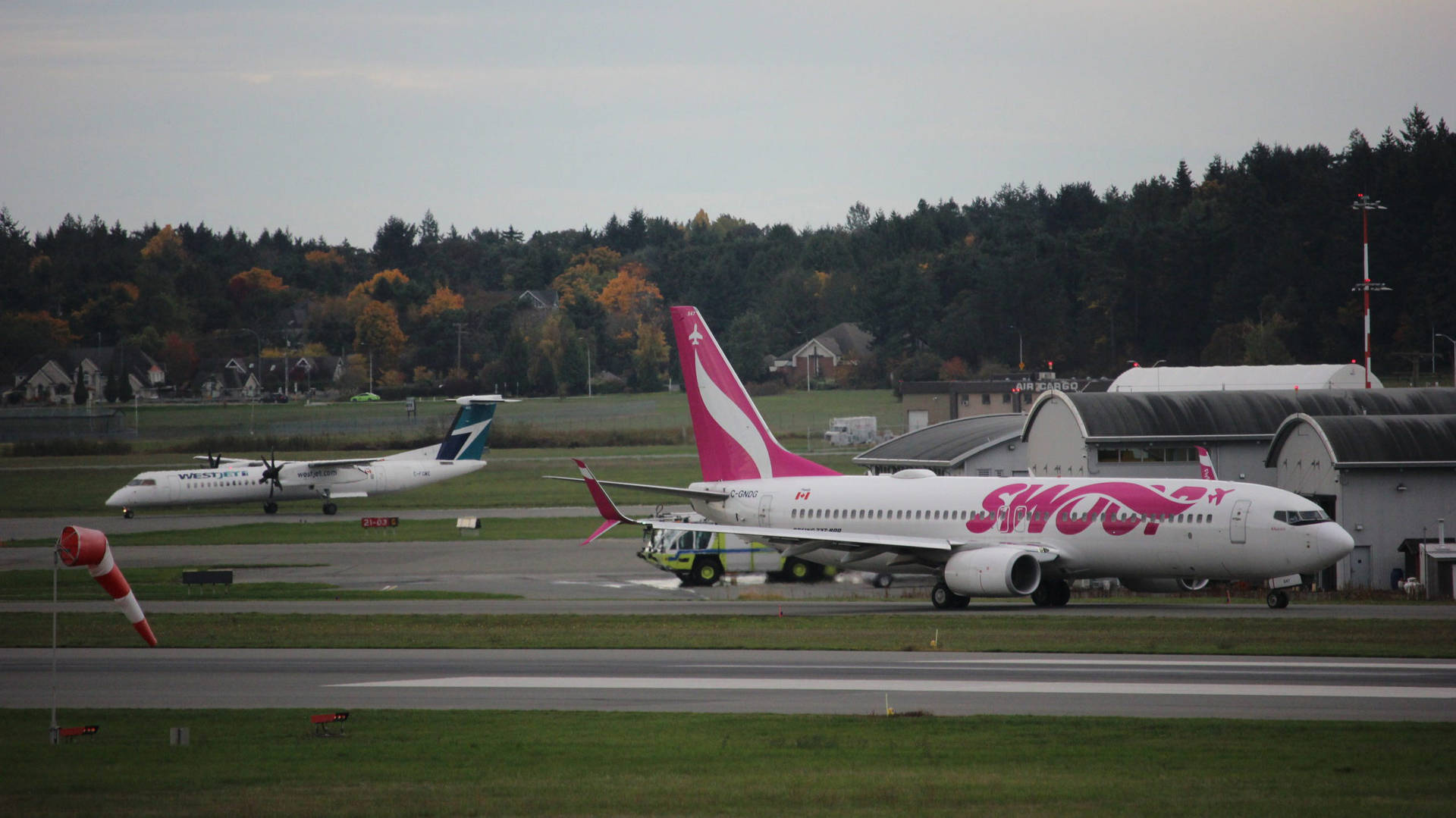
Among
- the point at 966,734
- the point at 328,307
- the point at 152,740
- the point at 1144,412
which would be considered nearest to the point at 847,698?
the point at 966,734

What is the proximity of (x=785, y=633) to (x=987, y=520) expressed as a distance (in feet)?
26.1

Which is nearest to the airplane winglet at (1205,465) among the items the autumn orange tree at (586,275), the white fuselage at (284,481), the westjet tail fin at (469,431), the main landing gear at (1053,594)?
the main landing gear at (1053,594)

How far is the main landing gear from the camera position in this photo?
116 ft

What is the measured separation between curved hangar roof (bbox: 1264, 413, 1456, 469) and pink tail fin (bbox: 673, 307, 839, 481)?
1445cm

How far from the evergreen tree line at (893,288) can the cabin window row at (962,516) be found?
46964 millimetres

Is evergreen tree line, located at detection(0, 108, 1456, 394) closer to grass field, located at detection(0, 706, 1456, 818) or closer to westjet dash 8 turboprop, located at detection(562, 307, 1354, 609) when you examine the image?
westjet dash 8 turboprop, located at detection(562, 307, 1354, 609)

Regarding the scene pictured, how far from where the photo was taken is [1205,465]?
137ft

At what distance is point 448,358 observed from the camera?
14600 centimetres

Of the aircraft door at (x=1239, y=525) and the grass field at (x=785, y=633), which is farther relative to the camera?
the aircraft door at (x=1239, y=525)

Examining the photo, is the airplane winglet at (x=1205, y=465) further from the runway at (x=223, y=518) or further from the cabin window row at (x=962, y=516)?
the runway at (x=223, y=518)

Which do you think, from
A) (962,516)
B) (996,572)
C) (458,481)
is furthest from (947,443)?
(458,481)

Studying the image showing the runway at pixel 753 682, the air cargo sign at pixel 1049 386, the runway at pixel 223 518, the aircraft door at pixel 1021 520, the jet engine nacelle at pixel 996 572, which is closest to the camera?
the runway at pixel 753 682

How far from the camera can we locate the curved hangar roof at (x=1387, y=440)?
129 ft

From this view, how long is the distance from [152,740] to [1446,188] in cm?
9857
